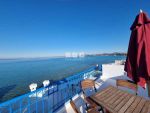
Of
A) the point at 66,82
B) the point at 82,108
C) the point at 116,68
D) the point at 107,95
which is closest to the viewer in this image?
the point at 107,95

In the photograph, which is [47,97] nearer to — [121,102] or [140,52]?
[121,102]

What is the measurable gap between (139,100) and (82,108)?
191 cm

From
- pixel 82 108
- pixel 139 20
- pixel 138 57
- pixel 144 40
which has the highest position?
pixel 139 20

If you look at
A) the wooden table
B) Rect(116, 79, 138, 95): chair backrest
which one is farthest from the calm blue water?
the wooden table

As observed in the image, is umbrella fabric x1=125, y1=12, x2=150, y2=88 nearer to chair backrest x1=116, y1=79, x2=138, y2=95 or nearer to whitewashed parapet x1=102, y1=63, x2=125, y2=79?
chair backrest x1=116, y1=79, x2=138, y2=95

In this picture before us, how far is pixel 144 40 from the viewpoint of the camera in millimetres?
1987

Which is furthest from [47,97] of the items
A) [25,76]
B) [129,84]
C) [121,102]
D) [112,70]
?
[25,76]

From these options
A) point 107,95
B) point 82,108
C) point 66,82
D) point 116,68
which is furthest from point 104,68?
point 107,95

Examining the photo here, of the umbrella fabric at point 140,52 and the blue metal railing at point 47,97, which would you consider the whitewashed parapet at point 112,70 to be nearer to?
the blue metal railing at point 47,97

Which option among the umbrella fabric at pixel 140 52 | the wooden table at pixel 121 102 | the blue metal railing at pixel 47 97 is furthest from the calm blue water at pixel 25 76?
the umbrella fabric at pixel 140 52

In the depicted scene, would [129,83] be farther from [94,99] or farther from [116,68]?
[116,68]

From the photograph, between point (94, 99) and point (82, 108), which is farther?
point (82, 108)

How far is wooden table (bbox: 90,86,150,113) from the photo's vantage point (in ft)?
6.59

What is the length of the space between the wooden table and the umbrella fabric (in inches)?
14.1
